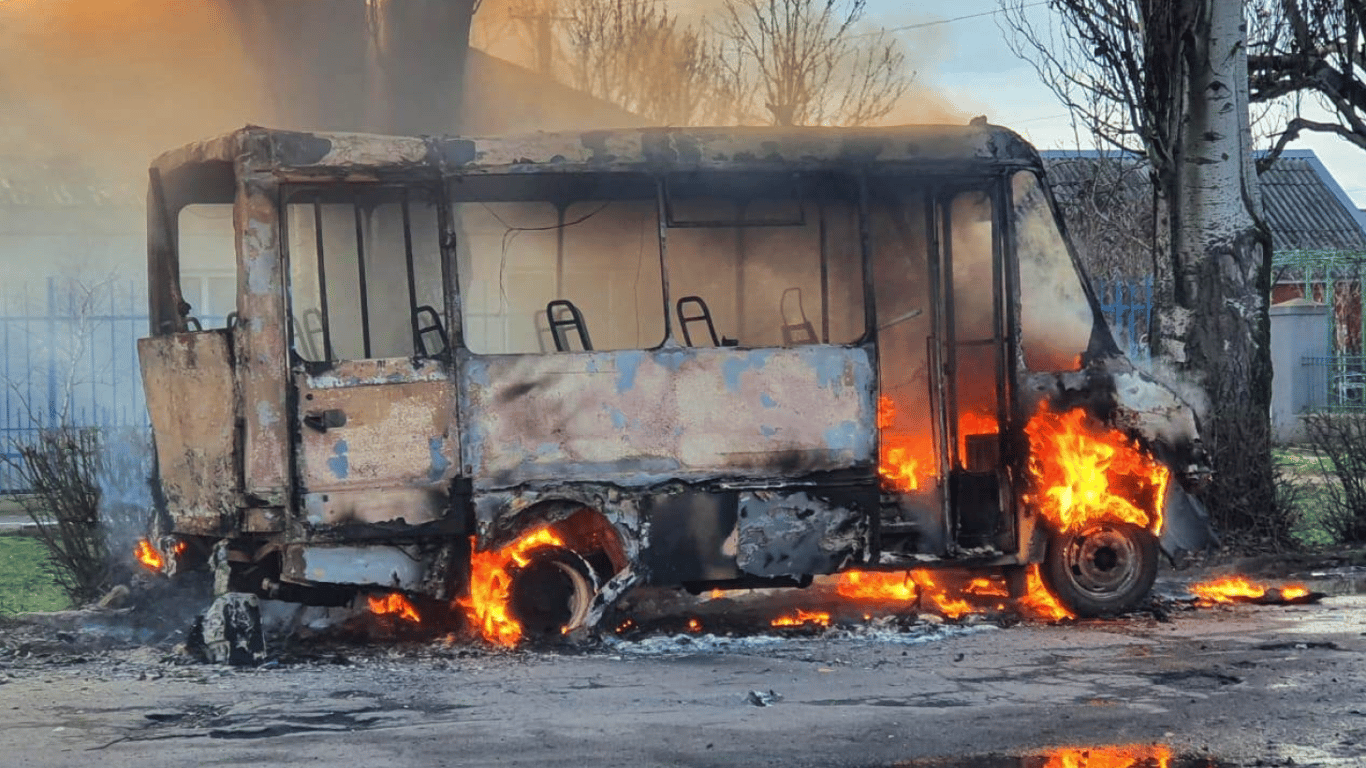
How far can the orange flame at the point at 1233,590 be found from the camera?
9797 millimetres

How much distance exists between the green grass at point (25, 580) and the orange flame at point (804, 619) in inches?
189

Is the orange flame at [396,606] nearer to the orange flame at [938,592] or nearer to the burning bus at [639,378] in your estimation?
the burning bus at [639,378]

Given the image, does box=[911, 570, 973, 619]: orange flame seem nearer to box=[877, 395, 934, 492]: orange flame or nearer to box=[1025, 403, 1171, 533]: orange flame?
box=[877, 395, 934, 492]: orange flame

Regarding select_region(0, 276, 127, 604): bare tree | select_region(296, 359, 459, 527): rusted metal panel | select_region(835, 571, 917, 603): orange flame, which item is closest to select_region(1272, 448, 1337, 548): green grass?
select_region(835, 571, 917, 603): orange flame

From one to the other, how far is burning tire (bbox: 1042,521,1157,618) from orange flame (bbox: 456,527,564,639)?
2.95m

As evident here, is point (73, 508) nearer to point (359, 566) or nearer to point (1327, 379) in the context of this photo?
point (359, 566)

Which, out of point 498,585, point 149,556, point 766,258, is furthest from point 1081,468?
point 149,556

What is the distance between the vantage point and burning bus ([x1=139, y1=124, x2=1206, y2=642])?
26.3 ft

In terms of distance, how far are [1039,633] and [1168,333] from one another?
4659 millimetres

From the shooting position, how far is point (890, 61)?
86.6 ft

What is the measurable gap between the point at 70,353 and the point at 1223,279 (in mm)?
12459

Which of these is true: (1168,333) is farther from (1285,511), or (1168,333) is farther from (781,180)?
(781,180)

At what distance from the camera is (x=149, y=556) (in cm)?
871

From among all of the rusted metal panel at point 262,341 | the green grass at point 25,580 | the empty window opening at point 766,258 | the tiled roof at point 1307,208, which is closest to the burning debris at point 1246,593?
the empty window opening at point 766,258
